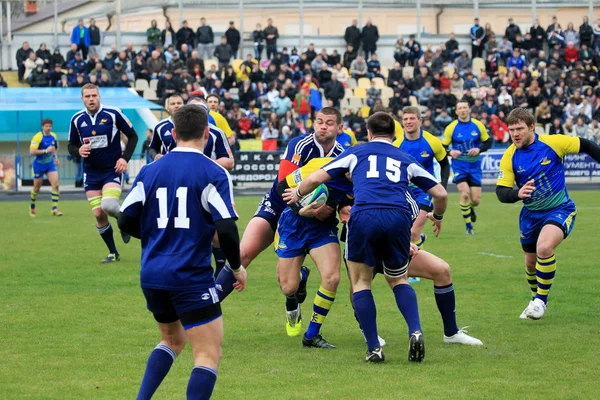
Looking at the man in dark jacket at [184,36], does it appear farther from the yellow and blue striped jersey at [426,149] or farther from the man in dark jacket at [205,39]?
the yellow and blue striped jersey at [426,149]

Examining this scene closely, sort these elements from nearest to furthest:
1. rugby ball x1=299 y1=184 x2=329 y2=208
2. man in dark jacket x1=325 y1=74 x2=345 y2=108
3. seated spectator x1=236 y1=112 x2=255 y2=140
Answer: rugby ball x1=299 y1=184 x2=329 y2=208, seated spectator x1=236 y1=112 x2=255 y2=140, man in dark jacket x1=325 y1=74 x2=345 y2=108

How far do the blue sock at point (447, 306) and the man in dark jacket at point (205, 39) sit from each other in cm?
2926

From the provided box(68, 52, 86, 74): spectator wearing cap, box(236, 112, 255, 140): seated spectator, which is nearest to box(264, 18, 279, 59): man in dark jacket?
box(236, 112, 255, 140): seated spectator

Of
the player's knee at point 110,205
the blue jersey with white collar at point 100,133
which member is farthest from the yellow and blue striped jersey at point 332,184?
the blue jersey with white collar at point 100,133

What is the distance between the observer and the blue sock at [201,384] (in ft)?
18.5

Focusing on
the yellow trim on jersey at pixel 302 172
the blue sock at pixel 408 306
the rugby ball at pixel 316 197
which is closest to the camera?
the blue sock at pixel 408 306

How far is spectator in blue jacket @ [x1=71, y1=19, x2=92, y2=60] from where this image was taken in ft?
116

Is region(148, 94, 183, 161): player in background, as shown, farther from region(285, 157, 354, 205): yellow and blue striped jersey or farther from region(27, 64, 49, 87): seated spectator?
region(27, 64, 49, 87): seated spectator

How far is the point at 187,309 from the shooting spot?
5.75 metres

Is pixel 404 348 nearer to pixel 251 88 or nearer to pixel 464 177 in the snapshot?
pixel 464 177

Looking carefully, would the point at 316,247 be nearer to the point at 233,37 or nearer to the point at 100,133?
the point at 100,133

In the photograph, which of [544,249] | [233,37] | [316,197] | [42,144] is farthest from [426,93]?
[316,197]

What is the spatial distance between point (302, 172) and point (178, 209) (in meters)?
2.89

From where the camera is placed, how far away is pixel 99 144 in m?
13.7
